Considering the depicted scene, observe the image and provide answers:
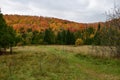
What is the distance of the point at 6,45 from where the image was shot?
44.2 metres

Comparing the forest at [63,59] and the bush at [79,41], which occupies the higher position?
the forest at [63,59]

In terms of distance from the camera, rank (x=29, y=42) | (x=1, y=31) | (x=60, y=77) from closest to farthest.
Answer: (x=60, y=77) → (x=1, y=31) → (x=29, y=42)

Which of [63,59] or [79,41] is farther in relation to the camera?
[79,41]

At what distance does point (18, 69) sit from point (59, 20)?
133417 millimetres

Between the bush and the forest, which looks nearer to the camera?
the forest

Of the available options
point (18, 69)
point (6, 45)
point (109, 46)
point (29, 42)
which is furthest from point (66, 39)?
point (18, 69)

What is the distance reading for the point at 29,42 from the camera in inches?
3622

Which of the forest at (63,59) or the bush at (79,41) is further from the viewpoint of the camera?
the bush at (79,41)

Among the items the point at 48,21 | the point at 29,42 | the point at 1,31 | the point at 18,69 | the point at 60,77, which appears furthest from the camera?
the point at 48,21

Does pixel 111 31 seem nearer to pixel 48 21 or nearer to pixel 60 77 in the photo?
pixel 60 77

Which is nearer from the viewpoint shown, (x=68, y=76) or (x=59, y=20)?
(x=68, y=76)

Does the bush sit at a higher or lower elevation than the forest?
lower

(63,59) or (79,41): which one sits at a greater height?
(63,59)

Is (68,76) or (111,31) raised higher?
(111,31)
